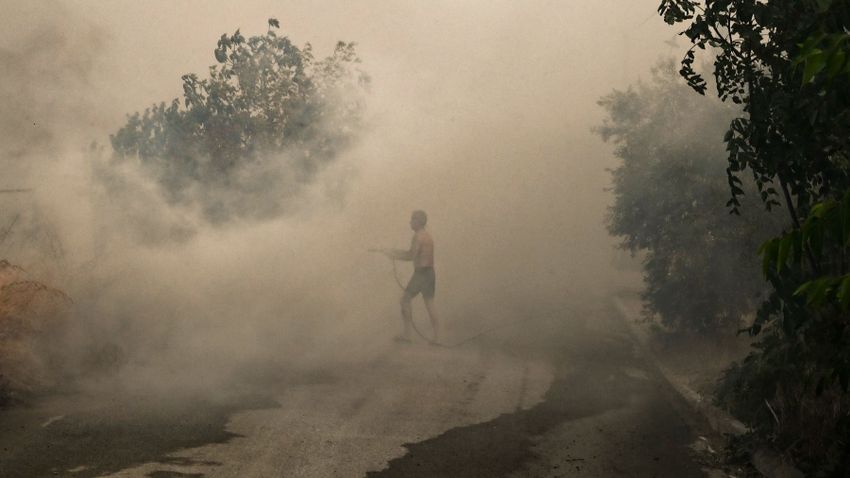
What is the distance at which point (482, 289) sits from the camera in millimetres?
22219

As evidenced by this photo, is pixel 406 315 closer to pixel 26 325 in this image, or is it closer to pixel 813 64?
pixel 26 325

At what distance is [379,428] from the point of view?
7.28 m

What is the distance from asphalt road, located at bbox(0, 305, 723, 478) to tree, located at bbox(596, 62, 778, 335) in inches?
59.8

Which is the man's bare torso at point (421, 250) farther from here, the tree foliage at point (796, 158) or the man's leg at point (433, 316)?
the tree foliage at point (796, 158)

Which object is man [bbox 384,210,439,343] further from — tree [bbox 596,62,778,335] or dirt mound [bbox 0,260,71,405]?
dirt mound [bbox 0,260,71,405]

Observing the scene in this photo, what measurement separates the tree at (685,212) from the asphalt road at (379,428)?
59.8 inches

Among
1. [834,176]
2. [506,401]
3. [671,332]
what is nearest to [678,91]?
[671,332]

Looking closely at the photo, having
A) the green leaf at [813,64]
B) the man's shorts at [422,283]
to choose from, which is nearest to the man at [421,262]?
the man's shorts at [422,283]

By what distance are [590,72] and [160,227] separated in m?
16.5

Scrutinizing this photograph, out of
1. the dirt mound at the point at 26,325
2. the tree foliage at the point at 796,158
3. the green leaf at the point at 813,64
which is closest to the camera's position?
the green leaf at the point at 813,64

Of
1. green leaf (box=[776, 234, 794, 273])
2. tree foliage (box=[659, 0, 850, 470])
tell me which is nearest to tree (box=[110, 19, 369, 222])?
tree foliage (box=[659, 0, 850, 470])

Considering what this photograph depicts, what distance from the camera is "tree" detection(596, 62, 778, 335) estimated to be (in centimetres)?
1095

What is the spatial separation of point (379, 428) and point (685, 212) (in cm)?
607

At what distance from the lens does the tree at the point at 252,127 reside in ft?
45.6
